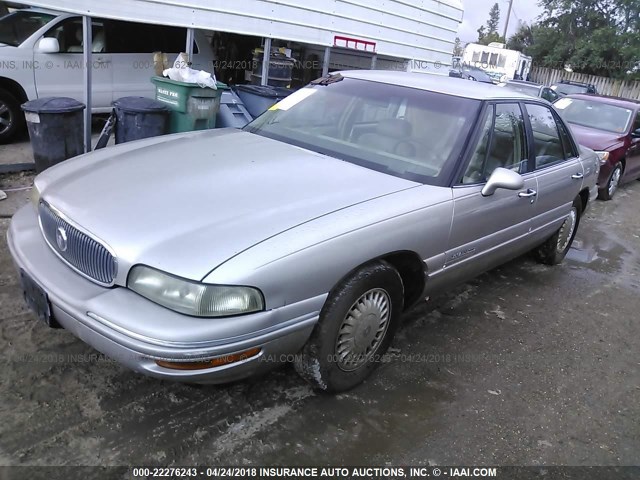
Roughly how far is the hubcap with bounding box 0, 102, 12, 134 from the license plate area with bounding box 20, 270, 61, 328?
507 centimetres

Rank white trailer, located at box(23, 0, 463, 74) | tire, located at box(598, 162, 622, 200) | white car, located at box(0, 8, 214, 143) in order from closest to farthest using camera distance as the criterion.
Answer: white trailer, located at box(23, 0, 463, 74) < white car, located at box(0, 8, 214, 143) < tire, located at box(598, 162, 622, 200)

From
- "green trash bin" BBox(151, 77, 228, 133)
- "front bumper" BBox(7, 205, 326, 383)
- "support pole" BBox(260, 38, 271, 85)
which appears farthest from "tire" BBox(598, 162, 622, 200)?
"front bumper" BBox(7, 205, 326, 383)

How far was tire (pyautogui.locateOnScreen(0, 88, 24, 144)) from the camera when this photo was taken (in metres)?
6.69

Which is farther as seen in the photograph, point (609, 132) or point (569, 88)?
point (569, 88)

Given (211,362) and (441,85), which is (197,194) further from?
(441,85)

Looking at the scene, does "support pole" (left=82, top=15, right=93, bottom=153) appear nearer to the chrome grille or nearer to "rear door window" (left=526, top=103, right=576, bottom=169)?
the chrome grille

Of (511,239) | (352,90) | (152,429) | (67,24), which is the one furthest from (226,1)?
(152,429)

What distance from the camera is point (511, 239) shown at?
12.8ft

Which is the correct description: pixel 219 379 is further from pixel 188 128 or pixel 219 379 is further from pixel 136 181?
pixel 188 128

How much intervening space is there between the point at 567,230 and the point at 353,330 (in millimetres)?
3384

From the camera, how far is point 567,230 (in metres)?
5.26

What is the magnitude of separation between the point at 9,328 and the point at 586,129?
870 cm

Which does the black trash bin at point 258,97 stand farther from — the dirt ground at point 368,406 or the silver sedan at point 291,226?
the dirt ground at point 368,406

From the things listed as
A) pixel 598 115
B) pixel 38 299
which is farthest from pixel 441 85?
pixel 598 115
